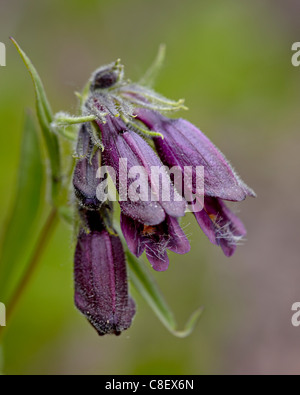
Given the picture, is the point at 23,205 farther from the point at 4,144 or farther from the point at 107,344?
the point at 107,344

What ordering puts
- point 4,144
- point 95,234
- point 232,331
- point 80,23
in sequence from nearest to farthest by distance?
point 95,234
point 4,144
point 232,331
point 80,23

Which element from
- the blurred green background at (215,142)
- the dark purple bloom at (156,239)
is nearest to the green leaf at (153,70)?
the dark purple bloom at (156,239)

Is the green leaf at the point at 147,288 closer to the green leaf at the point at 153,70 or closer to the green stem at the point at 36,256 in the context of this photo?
the green stem at the point at 36,256

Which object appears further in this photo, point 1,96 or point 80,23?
point 80,23

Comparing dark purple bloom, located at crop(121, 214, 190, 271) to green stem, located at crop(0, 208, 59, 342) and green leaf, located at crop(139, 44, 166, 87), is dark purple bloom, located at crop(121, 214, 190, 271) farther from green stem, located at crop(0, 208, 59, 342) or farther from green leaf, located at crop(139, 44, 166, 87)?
green leaf, located at crop(139, 44, 166, 87)

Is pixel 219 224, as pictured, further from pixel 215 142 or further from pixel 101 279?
pixel 215 142

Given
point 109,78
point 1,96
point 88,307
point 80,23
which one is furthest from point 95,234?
point 80,23
